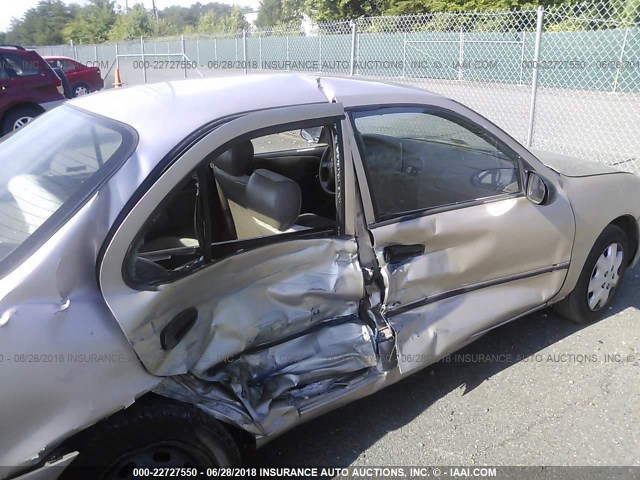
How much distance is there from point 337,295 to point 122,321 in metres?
1.00

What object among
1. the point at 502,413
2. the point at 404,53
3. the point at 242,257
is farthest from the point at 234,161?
the point at 404,53

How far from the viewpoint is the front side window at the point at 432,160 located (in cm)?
274

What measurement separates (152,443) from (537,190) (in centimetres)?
237

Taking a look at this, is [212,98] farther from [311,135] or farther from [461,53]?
[461,53]

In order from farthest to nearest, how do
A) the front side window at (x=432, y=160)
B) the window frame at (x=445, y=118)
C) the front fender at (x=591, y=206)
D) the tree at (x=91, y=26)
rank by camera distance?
1. the tree at (x=91, y=26)
2. the front fender at (x=591, y=206)
3. the front side window at (x=432, y=160)
4. the window frame at (x=445, y=118)

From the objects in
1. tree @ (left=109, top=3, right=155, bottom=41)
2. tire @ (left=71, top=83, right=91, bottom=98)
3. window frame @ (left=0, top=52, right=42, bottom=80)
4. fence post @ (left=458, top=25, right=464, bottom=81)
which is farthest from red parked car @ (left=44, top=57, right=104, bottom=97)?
tree @ (left=109, top=3, right=155, bottom=41)

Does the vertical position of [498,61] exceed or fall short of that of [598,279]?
it exceeds it

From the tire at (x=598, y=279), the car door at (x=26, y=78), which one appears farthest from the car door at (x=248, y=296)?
the car door at (x=26, y=78)

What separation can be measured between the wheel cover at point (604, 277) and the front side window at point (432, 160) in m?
1.02

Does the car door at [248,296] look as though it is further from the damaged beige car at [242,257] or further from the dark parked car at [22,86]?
the dark parked car at [22,86]

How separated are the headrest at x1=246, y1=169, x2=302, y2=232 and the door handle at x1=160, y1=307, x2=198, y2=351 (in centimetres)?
58

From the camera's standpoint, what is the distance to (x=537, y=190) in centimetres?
302

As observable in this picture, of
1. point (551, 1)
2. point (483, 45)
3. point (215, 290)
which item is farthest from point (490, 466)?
point (551, 1)

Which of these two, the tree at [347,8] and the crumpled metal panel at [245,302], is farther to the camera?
the tree at [347,8]
